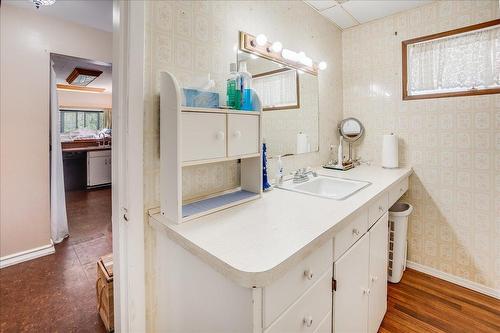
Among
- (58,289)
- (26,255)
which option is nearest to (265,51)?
(58,289)

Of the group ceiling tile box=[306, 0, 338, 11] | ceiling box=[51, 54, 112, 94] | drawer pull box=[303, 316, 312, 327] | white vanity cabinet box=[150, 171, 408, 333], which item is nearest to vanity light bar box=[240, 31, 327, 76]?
ceiling tile box=[306, 0, 338, 11]

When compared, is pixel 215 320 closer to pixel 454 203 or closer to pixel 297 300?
pixel 297 300

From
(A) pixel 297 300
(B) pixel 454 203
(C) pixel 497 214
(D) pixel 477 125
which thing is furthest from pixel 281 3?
(C) pixel 497 214

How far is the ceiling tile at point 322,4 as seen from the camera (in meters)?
1.89

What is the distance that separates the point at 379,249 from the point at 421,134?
1.19 metres

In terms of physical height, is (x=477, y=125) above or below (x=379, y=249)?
above

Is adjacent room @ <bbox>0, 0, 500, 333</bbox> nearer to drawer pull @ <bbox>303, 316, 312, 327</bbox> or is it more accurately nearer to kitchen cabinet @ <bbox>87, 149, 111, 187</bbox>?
drawer pull @ <bbox>303, 316, 312, 327</bbox>

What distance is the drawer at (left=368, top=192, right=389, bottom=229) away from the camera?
1282 mm

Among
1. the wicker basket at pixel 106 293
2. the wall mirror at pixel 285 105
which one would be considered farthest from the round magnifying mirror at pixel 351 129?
the wicker basket at pixel 106 293

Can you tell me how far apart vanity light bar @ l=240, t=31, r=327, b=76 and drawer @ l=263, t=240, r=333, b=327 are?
114cm

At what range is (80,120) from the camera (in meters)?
5.93

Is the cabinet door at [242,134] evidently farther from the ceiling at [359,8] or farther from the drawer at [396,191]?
the ceiling at [359,8]

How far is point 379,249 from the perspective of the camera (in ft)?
4.65

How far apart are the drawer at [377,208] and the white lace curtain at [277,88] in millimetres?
847
